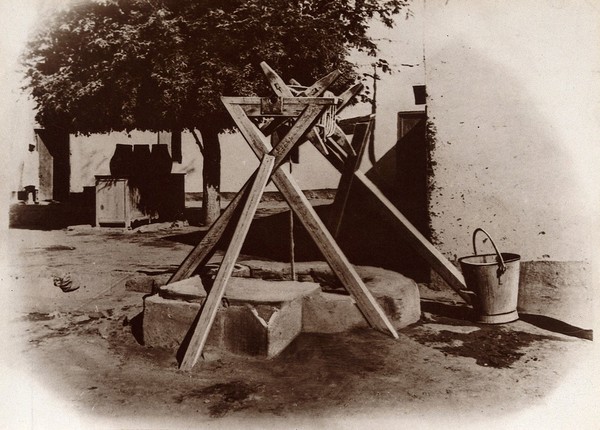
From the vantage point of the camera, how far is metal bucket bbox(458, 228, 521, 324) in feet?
17.1

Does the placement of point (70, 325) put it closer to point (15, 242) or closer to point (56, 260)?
point (56, 260)

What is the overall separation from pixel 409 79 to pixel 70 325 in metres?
13.4

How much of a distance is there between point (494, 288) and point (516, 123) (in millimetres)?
1834

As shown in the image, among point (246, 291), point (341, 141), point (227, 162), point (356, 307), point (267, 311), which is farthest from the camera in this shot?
point (227, 162)

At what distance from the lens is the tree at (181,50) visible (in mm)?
10258

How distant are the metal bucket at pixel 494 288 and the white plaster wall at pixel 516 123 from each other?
0.83m

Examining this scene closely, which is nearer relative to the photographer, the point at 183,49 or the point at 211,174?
the point at 183,49

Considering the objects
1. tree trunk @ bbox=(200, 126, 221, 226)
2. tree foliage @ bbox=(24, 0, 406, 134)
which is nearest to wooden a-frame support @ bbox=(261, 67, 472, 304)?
tree foliage @ bbox=(24, 0, 406, 134)

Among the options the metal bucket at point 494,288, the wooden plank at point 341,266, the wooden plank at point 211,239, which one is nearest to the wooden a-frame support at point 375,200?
the metal bucket at point 494,288

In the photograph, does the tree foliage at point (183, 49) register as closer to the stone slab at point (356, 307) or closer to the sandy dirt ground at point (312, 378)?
the stone slab at point (356, 307)

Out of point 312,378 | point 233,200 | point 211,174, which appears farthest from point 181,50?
point 312,378

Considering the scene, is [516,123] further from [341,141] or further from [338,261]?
[338,261]

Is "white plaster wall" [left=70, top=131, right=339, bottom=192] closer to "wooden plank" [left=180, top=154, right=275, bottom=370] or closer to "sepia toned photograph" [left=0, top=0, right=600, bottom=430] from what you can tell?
"sepia toned photograph" [left=0, top=0, right=600, bottom=430]

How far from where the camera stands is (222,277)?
4629mm
